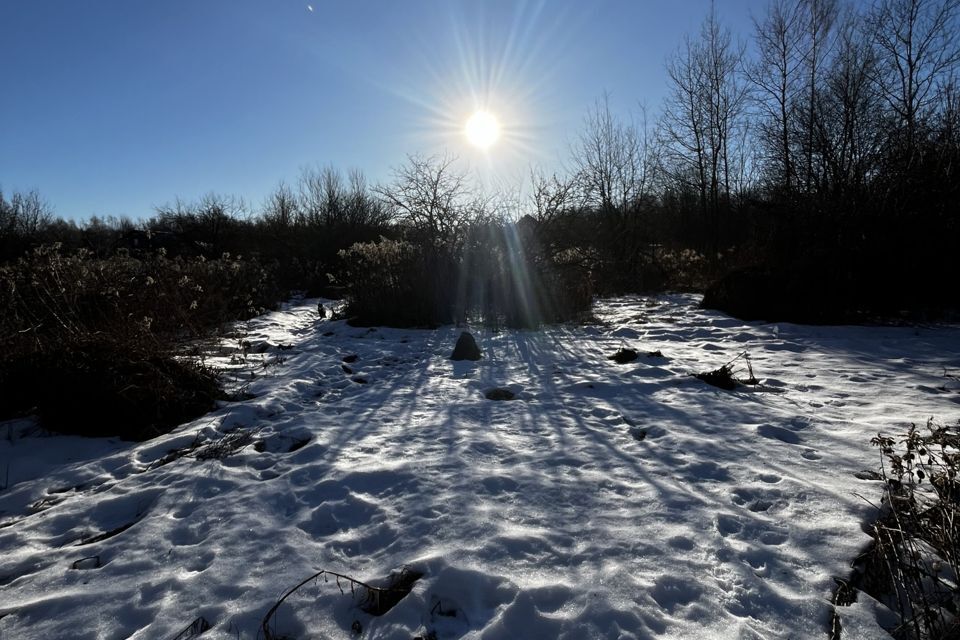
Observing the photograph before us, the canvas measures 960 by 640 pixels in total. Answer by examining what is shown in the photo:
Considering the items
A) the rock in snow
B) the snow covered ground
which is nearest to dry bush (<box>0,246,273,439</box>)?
the snow covered ground

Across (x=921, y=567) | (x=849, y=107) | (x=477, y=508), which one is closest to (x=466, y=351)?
(x=477, y=508)

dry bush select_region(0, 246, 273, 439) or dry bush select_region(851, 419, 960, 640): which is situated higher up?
dry bush select_region(0, 246, 273, 439)

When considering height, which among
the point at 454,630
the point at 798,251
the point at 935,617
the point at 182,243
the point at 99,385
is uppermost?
the point at 182,243

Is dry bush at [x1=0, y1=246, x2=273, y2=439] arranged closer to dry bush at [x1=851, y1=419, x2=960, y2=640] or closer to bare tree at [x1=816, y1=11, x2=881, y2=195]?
dry bush at [x1=851, y1=419, x2=960, y2=640]

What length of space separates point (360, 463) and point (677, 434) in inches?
88.7

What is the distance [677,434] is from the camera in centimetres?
328

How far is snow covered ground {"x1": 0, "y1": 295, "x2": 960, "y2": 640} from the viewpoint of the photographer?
5.55 ft

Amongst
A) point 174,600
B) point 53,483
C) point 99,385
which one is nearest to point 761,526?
point 174,600

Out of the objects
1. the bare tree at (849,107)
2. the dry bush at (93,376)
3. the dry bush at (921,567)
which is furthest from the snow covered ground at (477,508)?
the bare tree at (849,107)

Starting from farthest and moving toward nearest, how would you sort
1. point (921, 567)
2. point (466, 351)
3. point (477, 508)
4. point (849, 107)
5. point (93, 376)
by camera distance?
point (849, 107) → point (466, 351) → point (93, 376) → point (477, 508) → point (921, 567)

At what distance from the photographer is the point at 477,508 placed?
94.2 inches

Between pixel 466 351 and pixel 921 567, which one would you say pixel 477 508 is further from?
pixel 466 351

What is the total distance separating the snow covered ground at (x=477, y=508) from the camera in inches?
66.6

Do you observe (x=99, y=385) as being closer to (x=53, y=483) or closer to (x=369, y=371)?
(x=53, y=483)
